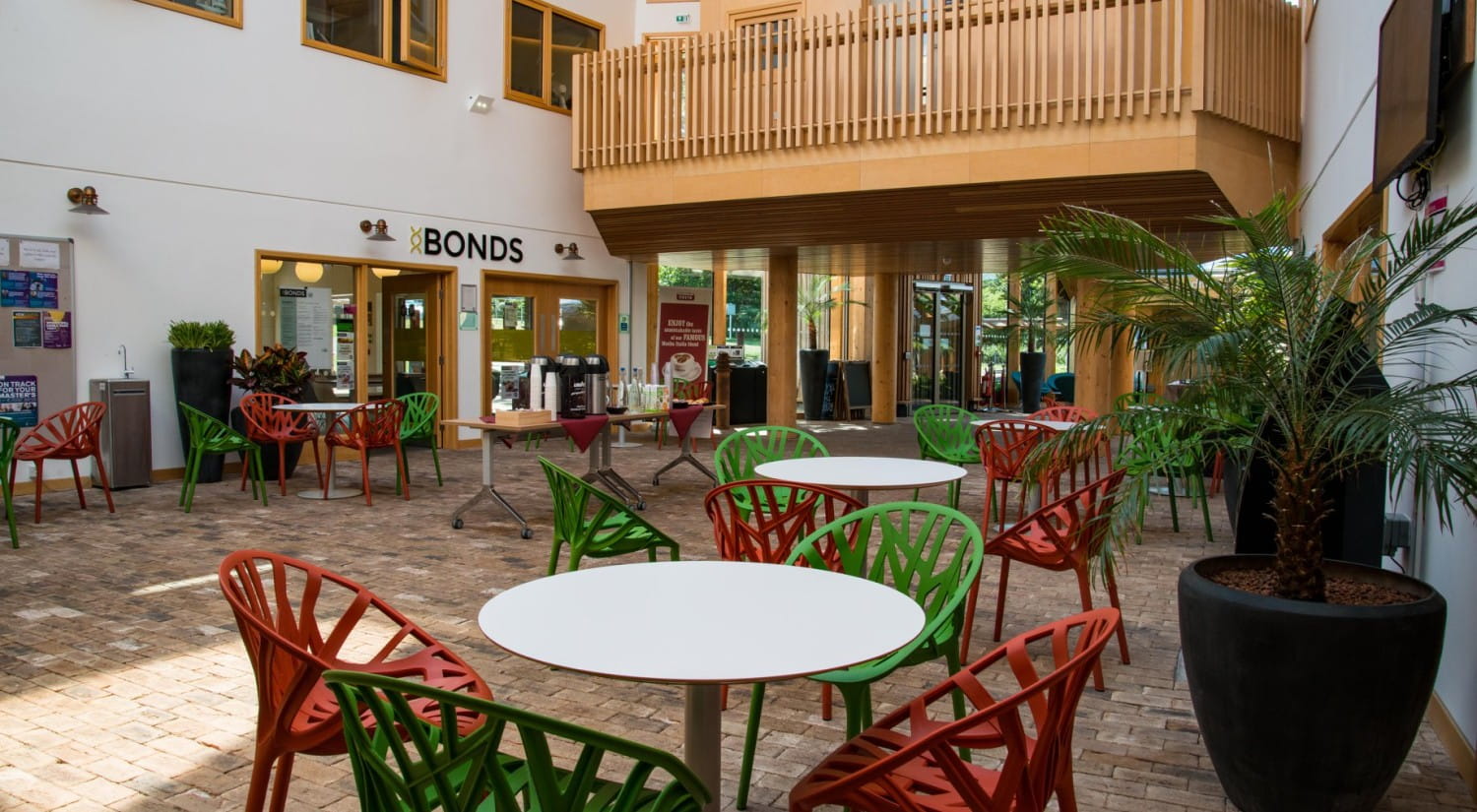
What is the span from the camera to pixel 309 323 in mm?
10344

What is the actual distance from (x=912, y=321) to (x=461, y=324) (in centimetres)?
920

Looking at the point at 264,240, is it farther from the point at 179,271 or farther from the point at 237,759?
the point at 237,759

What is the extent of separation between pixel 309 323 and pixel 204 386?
61.7 inches

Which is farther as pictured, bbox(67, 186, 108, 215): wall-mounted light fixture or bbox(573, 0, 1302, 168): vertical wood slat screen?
bbox(67, 186, 108, 215): wall-mounted light fixture

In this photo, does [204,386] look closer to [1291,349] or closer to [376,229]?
[376,229]

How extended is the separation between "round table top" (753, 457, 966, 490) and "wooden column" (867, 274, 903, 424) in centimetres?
1141

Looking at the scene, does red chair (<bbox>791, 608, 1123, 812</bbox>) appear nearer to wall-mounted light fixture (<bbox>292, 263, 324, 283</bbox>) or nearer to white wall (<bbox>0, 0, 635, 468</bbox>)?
white wall (<bbox>0, 0, 635, 468</bbox>)

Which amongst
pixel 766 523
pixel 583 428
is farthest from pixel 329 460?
pixel 766 523

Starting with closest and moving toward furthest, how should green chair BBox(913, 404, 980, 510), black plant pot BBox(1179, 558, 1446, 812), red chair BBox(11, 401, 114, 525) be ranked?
black plant pot BBox(1179, 558, 1446, 812), red chair BBox(11, 401, 114, 525), green chair BBox(913, 404, 980, 510)

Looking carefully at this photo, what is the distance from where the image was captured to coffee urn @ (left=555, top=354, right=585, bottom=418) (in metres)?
7.24

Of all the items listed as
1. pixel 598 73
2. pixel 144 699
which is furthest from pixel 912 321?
pixel 144 699

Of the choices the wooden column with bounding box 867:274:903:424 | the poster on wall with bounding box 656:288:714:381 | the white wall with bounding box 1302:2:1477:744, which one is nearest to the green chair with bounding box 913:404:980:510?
the white wall with bounding box 1302:2:1477:744

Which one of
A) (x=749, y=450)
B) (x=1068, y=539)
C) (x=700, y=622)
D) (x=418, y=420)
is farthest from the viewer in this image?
(x=418, y=420)

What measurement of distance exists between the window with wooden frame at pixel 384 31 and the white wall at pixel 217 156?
0.14 m
